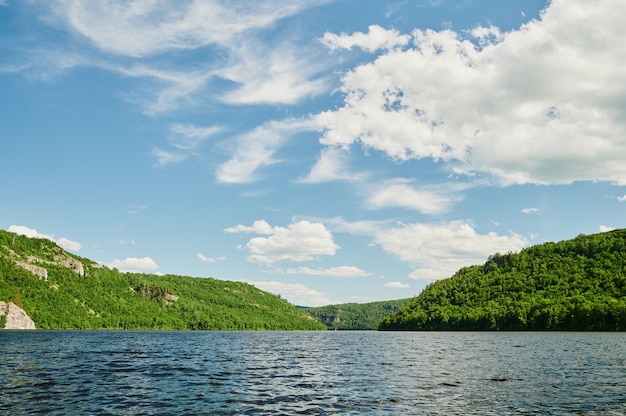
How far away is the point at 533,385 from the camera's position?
139ft

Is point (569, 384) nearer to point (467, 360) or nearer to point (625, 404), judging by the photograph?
point (625, 404)

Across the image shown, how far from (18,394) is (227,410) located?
1674 centimetres

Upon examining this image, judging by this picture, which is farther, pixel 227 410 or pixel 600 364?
pixel 600 364

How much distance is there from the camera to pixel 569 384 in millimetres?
42781

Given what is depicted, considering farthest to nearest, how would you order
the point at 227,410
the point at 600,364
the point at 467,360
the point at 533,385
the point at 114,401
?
the point at 467,360, the point at 600,364, the point at 533,385, the point at 114,401, the point at 227,410

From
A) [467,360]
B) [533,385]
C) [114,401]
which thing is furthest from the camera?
[467,360]

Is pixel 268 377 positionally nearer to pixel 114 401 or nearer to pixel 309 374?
pixel 309 374

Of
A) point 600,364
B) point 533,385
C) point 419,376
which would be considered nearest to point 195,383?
point 419,376

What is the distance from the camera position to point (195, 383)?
43844 mm

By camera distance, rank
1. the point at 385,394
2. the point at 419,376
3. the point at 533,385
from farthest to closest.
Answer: the point at 419,376 < the point at 533,385 < the point at 385,394

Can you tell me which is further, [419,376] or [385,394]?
[419,376]

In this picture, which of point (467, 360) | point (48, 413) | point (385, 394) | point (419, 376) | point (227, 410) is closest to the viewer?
point (48, 413)

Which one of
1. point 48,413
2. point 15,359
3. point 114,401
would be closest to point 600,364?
point 114,401

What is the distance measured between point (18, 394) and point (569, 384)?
46.2 meters
